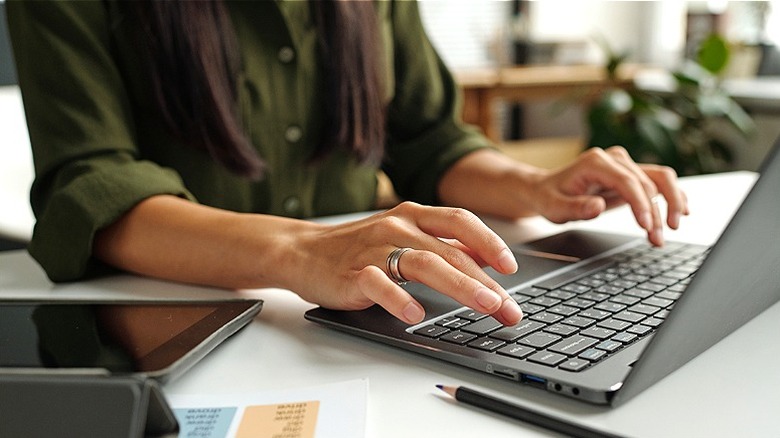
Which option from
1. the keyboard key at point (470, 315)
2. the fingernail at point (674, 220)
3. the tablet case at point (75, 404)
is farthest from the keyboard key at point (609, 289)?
the tablet case at point (75, 404)

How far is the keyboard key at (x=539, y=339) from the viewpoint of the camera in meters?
0.51

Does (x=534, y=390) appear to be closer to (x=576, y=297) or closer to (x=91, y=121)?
(x=576, y=297)

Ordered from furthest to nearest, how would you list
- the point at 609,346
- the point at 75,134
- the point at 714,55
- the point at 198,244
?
1. the point at 714,55
2. the point at 75,134
3. the point at 198,244
4. the point at 609,346

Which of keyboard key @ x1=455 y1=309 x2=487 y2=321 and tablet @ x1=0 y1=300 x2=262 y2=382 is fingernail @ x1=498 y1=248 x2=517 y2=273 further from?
tablet @ x1=0 y1=300 x2=262 y2=382

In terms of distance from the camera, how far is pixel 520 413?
446 mm

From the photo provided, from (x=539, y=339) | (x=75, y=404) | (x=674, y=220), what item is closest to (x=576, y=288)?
(x=539, y=339)

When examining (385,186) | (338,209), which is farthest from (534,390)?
(385,186)

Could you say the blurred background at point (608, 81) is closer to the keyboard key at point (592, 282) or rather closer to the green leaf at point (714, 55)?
the green leaf at point (714, 55)

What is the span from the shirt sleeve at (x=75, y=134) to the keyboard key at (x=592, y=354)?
446mm

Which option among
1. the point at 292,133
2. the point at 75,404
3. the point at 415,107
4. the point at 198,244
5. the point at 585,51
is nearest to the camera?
the point at 75,404

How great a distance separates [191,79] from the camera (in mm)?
941

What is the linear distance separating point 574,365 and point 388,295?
13 cm

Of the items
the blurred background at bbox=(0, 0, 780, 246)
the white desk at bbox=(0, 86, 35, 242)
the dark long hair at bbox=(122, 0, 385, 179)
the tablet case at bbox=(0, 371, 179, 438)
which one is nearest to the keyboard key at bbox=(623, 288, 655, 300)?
the tablet case at bbox=(0, 371, 179, 438)

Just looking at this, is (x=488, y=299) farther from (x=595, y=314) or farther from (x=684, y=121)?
(x=684, y=121)
